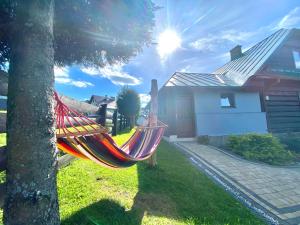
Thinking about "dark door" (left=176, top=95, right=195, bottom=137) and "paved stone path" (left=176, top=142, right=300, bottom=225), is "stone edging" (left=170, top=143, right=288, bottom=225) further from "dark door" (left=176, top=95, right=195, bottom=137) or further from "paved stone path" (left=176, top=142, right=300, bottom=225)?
"dark door" (left=176, top=95, right=195, bottom=137)

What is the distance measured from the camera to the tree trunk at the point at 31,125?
129 centimetres

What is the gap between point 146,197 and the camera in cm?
310

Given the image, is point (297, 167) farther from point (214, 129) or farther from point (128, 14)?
point (128, 14)

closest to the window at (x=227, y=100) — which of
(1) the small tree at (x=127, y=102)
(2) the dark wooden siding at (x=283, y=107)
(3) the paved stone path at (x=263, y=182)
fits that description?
(2) the dark wooden siding at (x=283, y=107)

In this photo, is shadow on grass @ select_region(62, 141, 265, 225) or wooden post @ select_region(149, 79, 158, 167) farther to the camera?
wooden post @ select_region(149, 79, 158, 167)

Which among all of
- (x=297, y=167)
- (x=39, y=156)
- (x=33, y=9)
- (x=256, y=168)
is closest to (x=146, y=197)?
(x=39, y=156)

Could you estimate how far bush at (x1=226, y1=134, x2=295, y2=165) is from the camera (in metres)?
6.68

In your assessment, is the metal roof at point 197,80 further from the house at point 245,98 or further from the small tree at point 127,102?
the small tree at point 127,102

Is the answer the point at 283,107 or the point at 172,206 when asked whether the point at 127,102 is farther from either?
the point at 172,206

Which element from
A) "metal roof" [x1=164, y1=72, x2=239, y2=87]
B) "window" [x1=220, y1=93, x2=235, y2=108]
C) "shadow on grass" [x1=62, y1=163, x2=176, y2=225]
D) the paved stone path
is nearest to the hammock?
"shadow on grass" [x1=62, y1=163, x2=176, y2=225]

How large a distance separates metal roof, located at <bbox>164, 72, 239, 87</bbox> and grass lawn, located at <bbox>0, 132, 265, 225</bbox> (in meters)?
6.01

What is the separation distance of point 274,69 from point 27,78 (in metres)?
13.3

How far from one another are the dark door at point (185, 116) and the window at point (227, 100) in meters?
2.03

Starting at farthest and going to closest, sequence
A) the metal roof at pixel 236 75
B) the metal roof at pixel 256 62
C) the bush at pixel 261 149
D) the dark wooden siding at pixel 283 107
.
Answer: the dark wooden siding at pixel 283 107, the metal roof at pixel 256 62, the metal roof at pixel 236 75, the bush at pixel 261 149
